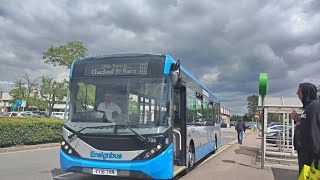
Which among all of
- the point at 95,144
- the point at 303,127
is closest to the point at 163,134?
the point at 95,144

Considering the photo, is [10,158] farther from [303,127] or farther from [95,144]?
[303,127]

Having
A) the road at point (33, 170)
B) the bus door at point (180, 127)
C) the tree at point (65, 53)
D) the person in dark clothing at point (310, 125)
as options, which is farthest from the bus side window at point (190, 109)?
the tree at point (65, 53)

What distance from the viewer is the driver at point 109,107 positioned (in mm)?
8438

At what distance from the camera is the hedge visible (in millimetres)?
17269

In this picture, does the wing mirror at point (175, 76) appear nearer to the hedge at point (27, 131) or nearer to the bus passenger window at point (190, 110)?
the bus passenger window at point (190, 110)

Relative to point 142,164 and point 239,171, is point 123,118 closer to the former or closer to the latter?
point 142,164

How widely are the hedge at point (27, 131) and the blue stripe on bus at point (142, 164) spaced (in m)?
9.92

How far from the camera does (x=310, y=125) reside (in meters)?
5.43

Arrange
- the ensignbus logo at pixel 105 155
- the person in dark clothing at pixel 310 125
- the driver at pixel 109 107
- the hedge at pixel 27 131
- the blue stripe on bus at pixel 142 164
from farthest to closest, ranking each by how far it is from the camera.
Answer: the hedge at pixel 27 131 → the driver at pixel 109 107 → the ensignbus logo at pixel 105 155 → the blue stripe on bus at pixel 142 164 → the person in dark clothing at pixel 310 125

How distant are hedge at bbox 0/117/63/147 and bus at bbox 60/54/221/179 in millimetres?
9714

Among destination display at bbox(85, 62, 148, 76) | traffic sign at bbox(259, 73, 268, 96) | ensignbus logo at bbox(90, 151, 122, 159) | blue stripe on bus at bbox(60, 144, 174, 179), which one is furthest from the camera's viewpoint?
traffic sign at bbox(259, 73, 268, 96)

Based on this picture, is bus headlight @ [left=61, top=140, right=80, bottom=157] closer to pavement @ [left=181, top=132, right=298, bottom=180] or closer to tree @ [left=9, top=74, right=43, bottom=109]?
pavement @ [left=181, top=132, right=298, bottom=180]

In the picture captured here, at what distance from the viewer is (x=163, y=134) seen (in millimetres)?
8227

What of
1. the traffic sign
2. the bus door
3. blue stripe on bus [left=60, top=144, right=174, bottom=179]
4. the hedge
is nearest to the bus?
blue stripe on bus [left=60, top=144, right=174, bottom=179]
